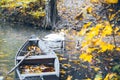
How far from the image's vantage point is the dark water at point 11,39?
10904mm

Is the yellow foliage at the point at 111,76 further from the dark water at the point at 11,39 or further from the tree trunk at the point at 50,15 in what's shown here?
the tree trunk at the point at 50,15

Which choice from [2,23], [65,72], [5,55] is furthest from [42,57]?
[2,23]

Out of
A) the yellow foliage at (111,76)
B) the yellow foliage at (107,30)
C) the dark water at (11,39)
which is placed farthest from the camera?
the dark water at (11,39)

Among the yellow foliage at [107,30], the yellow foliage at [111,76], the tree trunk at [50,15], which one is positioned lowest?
the tree trunk at [50,15]

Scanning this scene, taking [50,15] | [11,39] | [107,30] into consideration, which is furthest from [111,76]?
[50,15]

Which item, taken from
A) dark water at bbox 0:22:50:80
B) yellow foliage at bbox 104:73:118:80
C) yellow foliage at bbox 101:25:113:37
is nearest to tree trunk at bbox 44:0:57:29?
dark water at bbox 0:22:50:80

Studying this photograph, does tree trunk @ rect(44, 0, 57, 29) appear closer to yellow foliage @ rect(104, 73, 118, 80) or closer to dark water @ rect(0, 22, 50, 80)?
dark water @ rect(0, 22, 50, 80)

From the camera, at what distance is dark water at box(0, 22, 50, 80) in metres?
10.9

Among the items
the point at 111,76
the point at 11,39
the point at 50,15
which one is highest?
the point at 111,76

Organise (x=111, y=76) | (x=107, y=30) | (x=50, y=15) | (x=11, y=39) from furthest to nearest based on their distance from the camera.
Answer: (x=50, y=15) → (x=11, y=39) → (x=111, y=76) → (x=107, y=30)

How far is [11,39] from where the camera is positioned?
15.5 metres

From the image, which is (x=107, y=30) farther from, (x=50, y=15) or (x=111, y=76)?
(x=50, y=15)

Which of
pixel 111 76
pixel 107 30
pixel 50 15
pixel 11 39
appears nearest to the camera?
pixel 107 30

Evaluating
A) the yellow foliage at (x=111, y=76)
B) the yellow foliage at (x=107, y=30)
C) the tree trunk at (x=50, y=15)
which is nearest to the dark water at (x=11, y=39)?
the tree trunk at (x=50, y=15)
